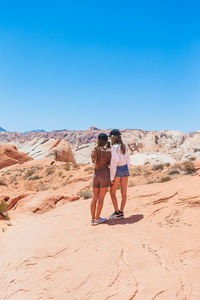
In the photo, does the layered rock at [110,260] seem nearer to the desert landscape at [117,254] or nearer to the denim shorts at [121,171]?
the desert landscape at [117,254]

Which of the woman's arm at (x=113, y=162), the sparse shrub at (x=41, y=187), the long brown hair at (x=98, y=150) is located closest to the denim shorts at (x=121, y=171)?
the woman's arm at (x=113, y=162)

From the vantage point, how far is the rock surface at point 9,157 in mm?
25750

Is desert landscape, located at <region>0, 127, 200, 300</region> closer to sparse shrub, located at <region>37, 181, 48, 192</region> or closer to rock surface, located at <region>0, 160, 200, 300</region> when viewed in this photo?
rock surface, located at <region>0, 160, 200, 300</region>

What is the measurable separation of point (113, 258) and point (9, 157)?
1005 inches

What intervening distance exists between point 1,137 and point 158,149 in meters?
138

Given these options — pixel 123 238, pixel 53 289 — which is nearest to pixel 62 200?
pixel 123 238

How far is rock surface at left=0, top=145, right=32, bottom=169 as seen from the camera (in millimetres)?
25750

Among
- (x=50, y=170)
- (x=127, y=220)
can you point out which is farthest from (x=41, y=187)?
(x=127, y=220)

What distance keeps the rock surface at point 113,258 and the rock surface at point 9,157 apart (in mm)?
21675

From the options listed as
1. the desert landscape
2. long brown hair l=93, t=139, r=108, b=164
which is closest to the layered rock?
the desert landscape

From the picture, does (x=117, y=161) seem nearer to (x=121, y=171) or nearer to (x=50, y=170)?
(x=121, y=171)

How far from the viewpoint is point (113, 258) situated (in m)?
3.25

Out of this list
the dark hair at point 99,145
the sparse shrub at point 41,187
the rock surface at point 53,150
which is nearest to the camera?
the dark hair at point 99,145

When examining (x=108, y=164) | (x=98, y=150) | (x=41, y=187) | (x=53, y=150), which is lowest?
(x=41, y=187)
